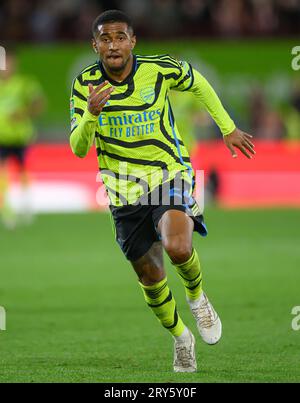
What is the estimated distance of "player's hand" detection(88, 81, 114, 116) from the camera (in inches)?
244

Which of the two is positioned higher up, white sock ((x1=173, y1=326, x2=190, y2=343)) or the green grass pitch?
white sock ((x1=173, y1=326, x2=190, y2=343))

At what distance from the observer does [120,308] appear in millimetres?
9258

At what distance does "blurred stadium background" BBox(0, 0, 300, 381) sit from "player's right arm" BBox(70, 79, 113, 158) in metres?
2.81

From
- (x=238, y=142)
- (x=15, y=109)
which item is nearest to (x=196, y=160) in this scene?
(x=15, y=109)

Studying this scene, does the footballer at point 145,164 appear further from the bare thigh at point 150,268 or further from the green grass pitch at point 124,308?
the green grass pitch at point 124,308

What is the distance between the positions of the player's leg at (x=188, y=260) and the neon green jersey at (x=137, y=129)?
335 mm

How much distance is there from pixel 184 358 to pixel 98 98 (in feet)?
5.43

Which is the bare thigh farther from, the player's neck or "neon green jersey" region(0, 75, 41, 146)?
"neon green jersey" region(0, 75, 41, 146)

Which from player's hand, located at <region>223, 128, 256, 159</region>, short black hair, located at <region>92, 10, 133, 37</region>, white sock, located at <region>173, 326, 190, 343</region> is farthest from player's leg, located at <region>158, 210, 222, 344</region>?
short black hair, located at <region>92, 10, 133, 37</region>

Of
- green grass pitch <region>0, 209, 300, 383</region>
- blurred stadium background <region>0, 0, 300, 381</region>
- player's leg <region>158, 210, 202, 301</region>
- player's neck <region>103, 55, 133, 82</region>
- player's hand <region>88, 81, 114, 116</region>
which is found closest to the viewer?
player's hand <region>88, 81, 114, 116</region>

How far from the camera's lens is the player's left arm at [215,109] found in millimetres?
6758

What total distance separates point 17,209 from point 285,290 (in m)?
8.73

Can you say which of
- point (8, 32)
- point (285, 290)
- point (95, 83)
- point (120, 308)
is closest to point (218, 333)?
point (95, 83)

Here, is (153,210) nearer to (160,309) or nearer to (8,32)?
(160,309)
